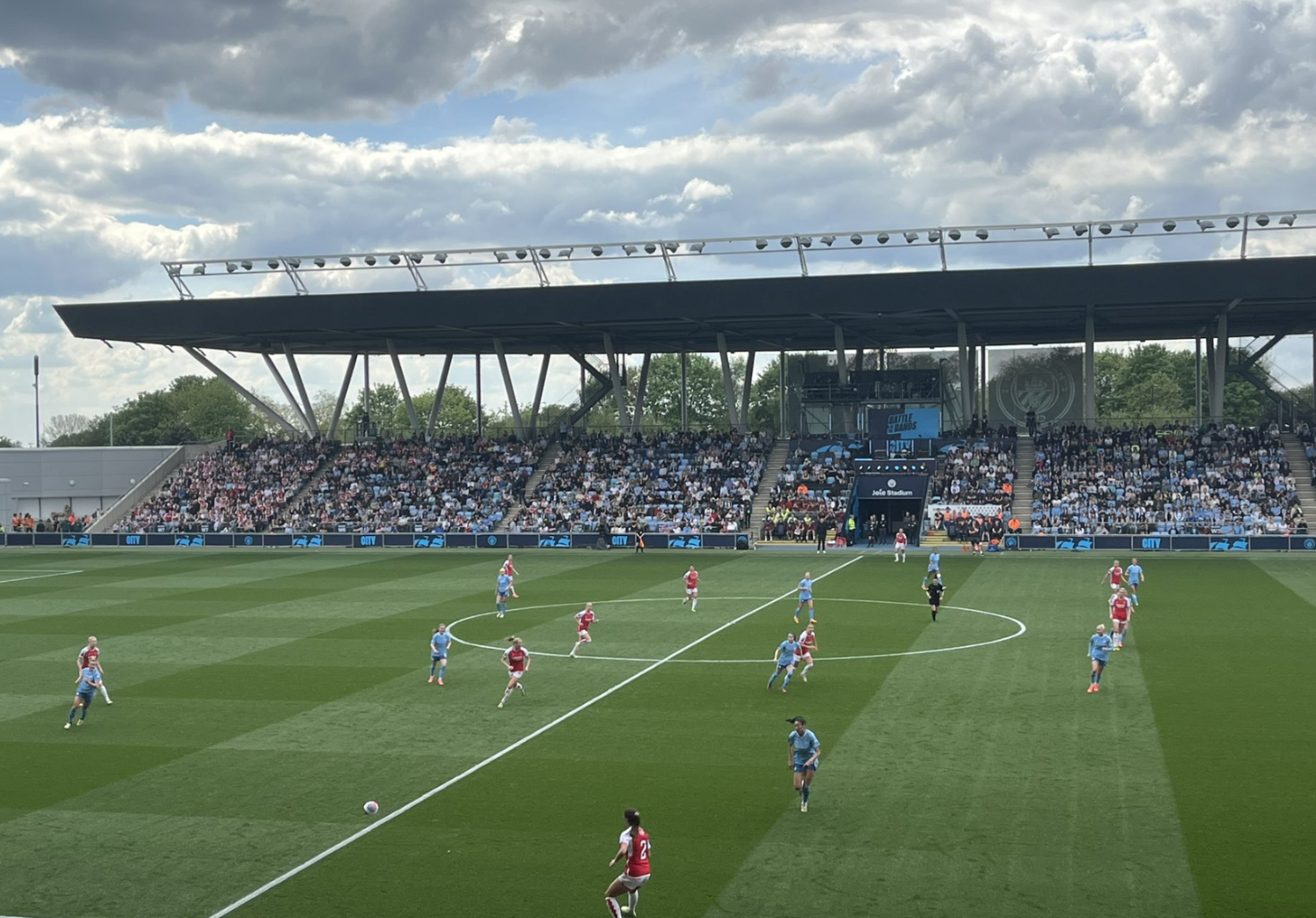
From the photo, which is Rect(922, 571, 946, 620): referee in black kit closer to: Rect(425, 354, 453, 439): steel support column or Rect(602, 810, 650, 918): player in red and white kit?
Rect(602, 810, 650, 918): player in red and white kit

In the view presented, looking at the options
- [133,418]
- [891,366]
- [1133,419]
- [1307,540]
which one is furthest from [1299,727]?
[133,418]

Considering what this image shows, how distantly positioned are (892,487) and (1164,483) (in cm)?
1381

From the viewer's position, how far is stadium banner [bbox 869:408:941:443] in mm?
76312

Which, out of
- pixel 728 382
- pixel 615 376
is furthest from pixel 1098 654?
pixel 615 376

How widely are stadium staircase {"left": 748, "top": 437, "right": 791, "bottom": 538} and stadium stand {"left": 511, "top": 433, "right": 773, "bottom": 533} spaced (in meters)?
0.37

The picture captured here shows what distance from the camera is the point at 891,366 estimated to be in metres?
87.4

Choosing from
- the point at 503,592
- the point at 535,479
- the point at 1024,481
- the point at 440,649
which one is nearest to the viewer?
the point at 440,649

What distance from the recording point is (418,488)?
78438 millimetres

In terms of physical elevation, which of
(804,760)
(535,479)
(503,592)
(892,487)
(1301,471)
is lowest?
(804,760)

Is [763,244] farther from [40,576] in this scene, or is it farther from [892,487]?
[40,576]

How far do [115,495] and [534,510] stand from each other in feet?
117

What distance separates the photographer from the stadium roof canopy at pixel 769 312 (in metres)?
66.4

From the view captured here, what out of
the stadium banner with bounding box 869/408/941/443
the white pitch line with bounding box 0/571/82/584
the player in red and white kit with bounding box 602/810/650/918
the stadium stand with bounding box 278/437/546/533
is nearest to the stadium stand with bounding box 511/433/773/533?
the stadium stand with bounding box 278/437/546/533

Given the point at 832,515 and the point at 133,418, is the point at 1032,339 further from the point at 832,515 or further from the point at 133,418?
the point at 133,418
